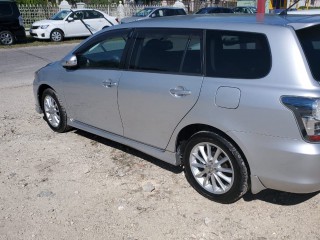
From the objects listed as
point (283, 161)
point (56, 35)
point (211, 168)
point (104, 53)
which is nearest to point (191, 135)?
point (211, 168)

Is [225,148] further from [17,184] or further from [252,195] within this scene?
[17,184]

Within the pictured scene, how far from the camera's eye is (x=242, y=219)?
3254mm

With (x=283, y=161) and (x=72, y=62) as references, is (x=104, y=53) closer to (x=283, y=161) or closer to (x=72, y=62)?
(x=72, y=62)

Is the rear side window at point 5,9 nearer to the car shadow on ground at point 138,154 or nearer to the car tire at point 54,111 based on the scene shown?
the car tire at point 54,111

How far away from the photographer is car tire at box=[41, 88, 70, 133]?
5.22m

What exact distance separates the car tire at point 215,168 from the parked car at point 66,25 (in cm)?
1591

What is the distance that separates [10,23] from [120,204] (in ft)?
51.4

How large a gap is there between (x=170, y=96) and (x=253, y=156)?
3.11 feet

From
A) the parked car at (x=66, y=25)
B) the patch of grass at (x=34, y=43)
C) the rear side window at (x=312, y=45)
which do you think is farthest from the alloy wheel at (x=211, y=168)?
the parked car at (x=66, y=25)

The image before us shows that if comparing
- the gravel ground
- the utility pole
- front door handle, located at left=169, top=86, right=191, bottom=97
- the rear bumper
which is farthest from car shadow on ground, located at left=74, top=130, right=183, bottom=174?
the utility pole

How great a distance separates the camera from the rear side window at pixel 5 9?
1661 cm

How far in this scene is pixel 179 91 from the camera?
3.45m

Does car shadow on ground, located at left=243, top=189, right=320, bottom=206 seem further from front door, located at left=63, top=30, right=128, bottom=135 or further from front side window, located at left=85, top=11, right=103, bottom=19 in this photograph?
front side window, located at left=85, top=11, right=103, bottom=19

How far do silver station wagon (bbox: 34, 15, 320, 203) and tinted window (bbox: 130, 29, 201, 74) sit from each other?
10 mm
